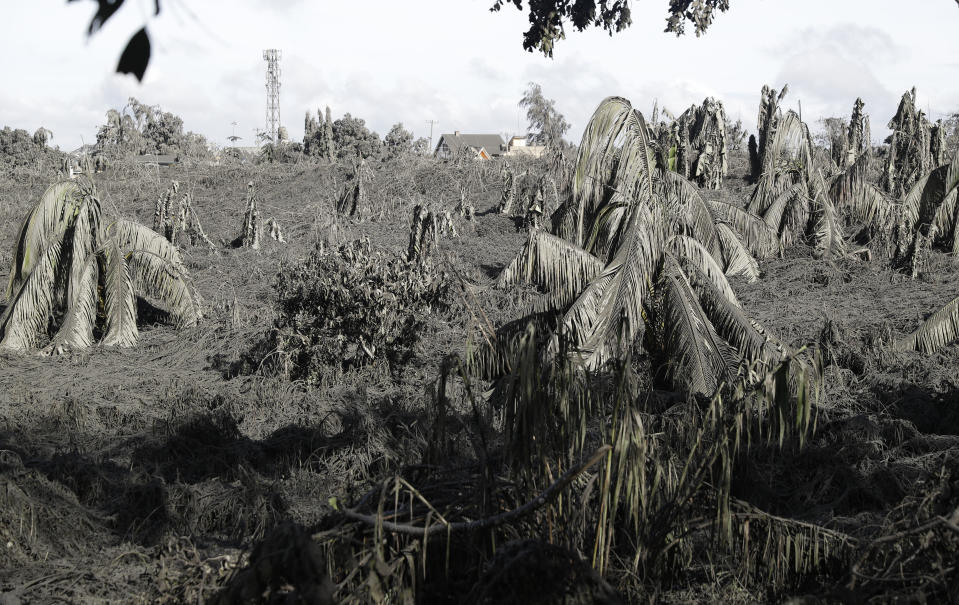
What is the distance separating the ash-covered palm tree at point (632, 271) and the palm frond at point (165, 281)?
7663 millimetres

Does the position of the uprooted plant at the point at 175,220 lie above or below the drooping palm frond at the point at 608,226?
above

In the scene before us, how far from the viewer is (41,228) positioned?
13.6m

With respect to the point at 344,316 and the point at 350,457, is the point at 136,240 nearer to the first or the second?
the point at 344,316

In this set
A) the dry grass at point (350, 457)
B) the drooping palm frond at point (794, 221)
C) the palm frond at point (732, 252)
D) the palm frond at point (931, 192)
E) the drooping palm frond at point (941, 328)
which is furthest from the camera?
the drooping palm frond at point (794, 221)

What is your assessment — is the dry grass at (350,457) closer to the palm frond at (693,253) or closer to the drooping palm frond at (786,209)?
the drooping palm frond at (786,209)

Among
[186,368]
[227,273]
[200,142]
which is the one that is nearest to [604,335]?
[186,368]

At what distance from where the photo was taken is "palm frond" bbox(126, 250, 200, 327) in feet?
46.9

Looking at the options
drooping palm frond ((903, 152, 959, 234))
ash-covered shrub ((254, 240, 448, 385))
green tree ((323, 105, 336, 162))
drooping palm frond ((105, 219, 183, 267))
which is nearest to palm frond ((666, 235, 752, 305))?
ash-covered shrub ((254, 240, 448, 385))

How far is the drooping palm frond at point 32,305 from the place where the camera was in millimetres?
13164

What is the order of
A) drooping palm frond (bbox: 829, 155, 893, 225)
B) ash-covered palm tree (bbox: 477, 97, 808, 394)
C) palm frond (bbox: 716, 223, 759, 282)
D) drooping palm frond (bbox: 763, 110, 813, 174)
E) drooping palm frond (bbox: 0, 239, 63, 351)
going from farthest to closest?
drooping palm frond (bbox: 829, 155, 893, 225) < drooping palm frond (bbox: 763, 110, 813, 174) < drooping palm frond (bbox: 0, 239, 63, 351) < palm frond (bbox: 716, 223, 759, 282) < ash-covered palm tree (bbox: 477, 97, 808, 394)

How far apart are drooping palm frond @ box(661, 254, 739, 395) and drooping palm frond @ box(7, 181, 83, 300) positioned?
10.1 m

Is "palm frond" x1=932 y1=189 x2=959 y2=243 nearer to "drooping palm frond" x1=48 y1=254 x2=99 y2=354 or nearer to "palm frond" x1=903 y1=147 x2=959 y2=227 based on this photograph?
"palm frond" x1=903 y1=147 x2=959 y2=227

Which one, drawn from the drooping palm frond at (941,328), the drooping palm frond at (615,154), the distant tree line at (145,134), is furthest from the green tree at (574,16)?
the distant tree line at (145,134)

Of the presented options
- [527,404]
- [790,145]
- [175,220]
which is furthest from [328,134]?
[527,404]
